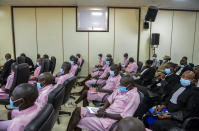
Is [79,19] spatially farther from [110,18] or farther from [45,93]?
[45,93]

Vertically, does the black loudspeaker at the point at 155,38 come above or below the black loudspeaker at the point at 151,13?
below

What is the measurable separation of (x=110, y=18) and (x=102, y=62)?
1.97 meters

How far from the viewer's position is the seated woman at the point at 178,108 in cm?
204

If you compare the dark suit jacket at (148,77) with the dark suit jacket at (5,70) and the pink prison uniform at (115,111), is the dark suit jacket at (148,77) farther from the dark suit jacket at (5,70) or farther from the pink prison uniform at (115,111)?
the dark suit jacket at (5,70)

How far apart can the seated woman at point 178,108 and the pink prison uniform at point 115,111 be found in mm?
470

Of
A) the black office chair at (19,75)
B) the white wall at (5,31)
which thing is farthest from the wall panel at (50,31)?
the black office chair at (19,75)

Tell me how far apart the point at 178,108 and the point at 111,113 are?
965 mm

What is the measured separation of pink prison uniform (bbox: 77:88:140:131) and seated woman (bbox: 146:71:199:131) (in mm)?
470

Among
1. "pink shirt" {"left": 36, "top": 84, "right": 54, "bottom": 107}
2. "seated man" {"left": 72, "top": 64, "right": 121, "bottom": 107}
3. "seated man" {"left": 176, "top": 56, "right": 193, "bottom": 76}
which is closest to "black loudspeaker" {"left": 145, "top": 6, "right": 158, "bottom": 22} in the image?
"seated man" {"left": 176, "top": 56, "right": 193, "bottom": 76}

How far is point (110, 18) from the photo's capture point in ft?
22.9

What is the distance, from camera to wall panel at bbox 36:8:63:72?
694 cm

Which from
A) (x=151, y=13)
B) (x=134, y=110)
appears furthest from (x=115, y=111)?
(x=151, y=13)

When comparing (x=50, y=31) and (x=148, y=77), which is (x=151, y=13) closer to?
(x=148, y=77)

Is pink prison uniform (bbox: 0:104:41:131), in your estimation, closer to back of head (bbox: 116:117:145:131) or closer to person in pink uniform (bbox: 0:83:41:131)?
person in pink uniform (bbox: 0:83:41:131)
